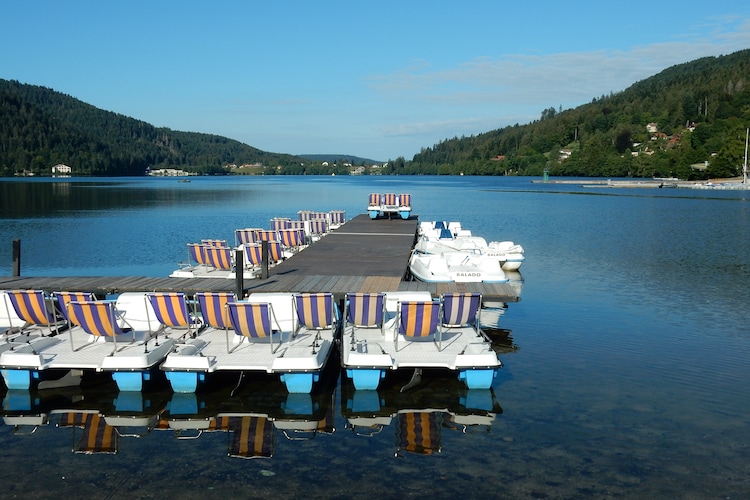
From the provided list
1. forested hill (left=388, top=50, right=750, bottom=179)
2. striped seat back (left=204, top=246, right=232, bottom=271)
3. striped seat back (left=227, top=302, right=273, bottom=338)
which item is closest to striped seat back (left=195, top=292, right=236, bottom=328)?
striped seat back (left=227, top=302, right=273, bottom=338)

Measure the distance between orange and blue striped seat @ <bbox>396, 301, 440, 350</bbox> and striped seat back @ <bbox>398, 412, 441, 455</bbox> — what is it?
5.00ft

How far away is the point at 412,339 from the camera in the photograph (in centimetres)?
1212

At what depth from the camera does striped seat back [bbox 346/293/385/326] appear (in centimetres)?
1178

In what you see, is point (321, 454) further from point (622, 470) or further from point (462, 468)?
point (622, 470)

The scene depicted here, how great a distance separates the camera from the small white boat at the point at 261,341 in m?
10.5

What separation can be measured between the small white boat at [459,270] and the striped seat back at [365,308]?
6.28 m

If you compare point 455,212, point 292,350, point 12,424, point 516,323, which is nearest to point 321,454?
point 292,350

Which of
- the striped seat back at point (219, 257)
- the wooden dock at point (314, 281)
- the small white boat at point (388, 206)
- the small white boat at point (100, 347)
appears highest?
the small white boat at point (388, 206)

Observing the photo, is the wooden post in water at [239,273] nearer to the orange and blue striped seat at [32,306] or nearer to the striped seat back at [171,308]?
the striped seat back at [171,308]

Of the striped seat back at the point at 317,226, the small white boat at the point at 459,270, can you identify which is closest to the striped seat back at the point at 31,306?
the small white boat at the point at 459,270

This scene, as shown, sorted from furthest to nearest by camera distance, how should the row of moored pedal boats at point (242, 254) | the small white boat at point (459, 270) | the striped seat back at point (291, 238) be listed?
1. the striped seat back at point (291, 238)
2. the small white boat at point (459, 270)
3. the row of moored pedal boats at point (242, 254)

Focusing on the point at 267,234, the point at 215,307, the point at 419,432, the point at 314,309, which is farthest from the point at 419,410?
the point at 267,234

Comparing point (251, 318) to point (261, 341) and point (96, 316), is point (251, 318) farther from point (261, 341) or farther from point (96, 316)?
point (96, 316)

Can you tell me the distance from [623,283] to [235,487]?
56.6 feet
